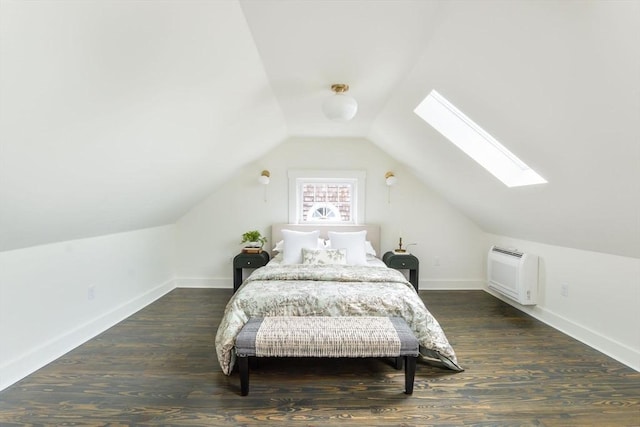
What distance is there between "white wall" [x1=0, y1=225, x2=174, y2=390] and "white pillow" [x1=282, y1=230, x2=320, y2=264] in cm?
168

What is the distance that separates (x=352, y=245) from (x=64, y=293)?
284cm

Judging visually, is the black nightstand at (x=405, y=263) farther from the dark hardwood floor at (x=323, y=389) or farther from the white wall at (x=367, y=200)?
the dark hardwood floor at (x=323, y=389)

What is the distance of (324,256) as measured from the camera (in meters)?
3.57

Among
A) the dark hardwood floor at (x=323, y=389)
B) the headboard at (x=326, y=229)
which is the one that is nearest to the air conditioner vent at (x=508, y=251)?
the dark hardwood floor at (x=323, y=389)

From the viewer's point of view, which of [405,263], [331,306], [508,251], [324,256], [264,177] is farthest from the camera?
[264,177]

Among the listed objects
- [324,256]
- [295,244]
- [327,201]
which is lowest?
[324,256]

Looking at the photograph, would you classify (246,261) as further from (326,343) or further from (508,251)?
(508,251)

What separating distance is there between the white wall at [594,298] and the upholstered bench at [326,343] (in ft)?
5.95

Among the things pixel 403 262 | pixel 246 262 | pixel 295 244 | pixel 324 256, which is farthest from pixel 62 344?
pixel 403 262

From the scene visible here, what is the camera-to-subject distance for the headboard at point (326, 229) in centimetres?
443

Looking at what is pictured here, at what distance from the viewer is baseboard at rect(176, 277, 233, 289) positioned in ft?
14.7

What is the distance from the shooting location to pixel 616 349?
8.05 ft

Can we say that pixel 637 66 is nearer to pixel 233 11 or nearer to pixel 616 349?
pixel 233 11

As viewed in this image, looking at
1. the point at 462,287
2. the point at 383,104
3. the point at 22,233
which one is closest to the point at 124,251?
the point at 22,233
